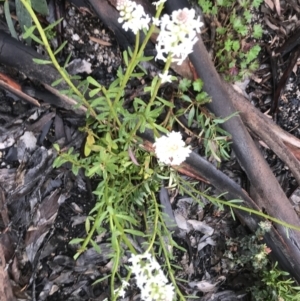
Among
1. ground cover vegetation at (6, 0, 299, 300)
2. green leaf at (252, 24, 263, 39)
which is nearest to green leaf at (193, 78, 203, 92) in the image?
ground cover vegetation at (6, 0, 299, 300)

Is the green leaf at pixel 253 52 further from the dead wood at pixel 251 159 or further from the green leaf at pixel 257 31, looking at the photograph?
the dead wood at pixel 251 159

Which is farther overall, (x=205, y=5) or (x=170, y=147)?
(x=205, y=5)

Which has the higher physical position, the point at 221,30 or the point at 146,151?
the point at 221,30

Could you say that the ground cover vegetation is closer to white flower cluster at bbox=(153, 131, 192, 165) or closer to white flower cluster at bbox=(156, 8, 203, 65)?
white flower cluster at bbox=(153, 131, 192, 165)

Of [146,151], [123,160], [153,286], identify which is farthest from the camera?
[146,151]

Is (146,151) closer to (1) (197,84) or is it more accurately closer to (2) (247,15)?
(1) (197,84)

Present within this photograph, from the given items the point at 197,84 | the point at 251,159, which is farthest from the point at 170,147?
the point at 251,159

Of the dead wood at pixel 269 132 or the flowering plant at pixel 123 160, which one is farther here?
the dead wood at pixel 269 132

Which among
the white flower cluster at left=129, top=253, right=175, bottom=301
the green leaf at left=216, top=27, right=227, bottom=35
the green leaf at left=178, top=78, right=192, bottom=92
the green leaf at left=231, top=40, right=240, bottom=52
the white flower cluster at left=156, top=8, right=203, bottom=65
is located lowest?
the white flower cluster at left=129, top=253, right=175, bottom=301

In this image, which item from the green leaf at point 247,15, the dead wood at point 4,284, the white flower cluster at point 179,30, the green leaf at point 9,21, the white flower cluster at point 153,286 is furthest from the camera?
the green leaf at point 247,15

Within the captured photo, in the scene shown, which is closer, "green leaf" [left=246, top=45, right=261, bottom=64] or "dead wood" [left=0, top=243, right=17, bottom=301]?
"dead wood" [left=0, top=243, right=17, bottom=301]

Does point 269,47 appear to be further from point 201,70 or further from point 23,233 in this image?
point 23,233

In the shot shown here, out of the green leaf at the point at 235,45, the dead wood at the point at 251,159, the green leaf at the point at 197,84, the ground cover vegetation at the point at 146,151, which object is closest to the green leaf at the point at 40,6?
the ground cover vegetation at the point at 146,151
